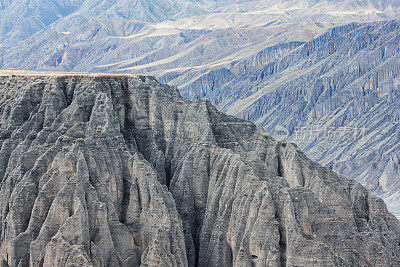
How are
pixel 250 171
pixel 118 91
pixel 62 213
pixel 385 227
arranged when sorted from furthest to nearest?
1. pixel 118 91
2. pixel 385 227
3. pixel 250 171
4. pixel 62 213

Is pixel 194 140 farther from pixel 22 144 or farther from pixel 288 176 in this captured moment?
pixel 22 144

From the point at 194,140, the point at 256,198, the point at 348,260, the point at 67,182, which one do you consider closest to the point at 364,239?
the point at 348,260

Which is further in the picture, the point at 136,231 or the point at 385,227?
the point at 385,227

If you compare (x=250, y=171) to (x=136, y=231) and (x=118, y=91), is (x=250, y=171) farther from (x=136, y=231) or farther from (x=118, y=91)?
(x=118, y=91)

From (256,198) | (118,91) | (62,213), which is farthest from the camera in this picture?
(118,91)

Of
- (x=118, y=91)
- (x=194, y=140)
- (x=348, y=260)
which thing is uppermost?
(x=118, y=91)

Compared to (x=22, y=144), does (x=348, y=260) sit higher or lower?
lower
